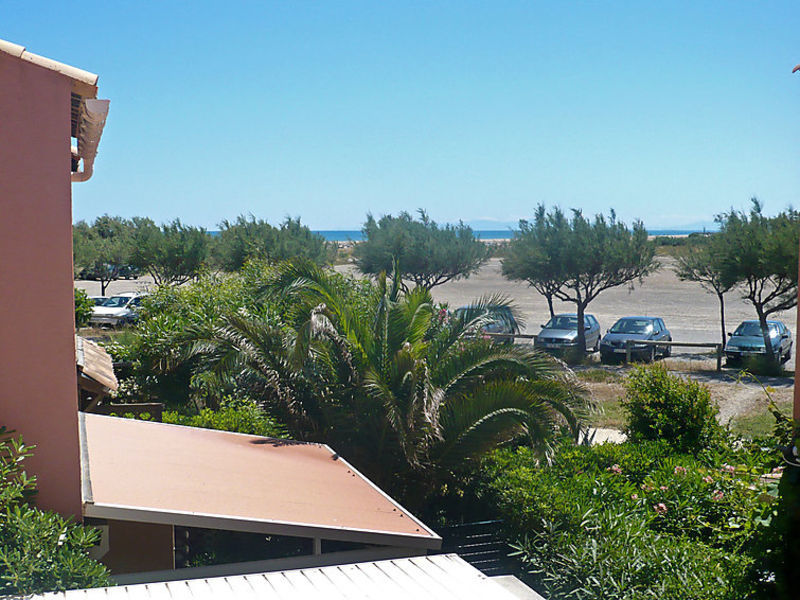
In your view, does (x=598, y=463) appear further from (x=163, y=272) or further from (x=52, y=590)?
(x=163, y=272)

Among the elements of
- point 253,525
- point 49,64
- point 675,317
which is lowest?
point 675,317

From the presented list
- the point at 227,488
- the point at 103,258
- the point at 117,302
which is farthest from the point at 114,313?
the point at 227,488

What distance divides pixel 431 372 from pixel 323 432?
1720 mm

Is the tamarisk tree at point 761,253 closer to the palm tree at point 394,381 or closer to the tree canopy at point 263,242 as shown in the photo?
the palm tree at point 394,381

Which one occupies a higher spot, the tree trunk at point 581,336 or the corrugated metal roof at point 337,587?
the corrugated metal roof at point 337,587

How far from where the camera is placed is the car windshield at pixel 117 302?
35531 millimetres

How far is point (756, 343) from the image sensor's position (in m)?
25.1

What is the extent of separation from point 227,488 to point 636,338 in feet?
76.0

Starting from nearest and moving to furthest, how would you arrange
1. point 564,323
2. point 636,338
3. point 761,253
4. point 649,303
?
1. point 761,253
2. point 636,338
3. point 564,323
4. point 649,303

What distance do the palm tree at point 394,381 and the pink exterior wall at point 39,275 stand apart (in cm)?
412

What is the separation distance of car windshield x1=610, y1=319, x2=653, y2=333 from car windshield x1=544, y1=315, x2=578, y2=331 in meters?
1.82

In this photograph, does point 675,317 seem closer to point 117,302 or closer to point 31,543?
point 117,302

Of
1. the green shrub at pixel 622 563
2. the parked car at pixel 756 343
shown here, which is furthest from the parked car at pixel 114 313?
the green shrub at pixel 622 563

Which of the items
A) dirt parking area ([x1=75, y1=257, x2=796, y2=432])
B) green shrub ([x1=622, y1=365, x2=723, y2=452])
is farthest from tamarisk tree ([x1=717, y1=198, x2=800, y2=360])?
green shrub ([x1=622, y1=365, x2=723, y2=452])
